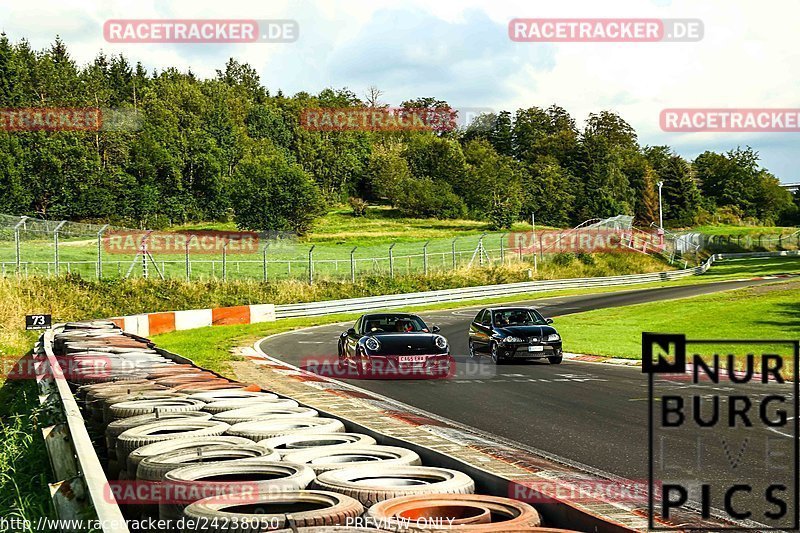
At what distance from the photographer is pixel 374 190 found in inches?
4813

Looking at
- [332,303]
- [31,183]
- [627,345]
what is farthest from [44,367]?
[31,183]

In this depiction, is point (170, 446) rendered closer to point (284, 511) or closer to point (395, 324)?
point (284, 511)

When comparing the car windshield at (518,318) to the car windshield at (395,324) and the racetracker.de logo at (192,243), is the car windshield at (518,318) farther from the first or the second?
the racetracker.de logo at (192,243)

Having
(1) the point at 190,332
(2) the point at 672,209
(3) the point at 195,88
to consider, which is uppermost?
(3) the point at 195,88

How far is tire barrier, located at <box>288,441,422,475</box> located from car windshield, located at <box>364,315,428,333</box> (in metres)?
12.8

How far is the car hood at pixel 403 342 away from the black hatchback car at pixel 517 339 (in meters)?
2.74

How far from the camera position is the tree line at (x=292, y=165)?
3585 inches

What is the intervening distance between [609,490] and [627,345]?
18.4 meters

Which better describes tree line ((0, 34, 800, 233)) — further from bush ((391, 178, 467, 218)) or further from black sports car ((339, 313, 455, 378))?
black sports car ((339, 313, 455, 378))

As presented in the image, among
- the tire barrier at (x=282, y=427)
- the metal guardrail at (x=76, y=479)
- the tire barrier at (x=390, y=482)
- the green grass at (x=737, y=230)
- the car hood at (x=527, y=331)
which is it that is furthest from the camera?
the green grass at (x=737, y=230)

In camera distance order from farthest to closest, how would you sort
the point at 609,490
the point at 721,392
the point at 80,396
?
the point at 721,392
the point at 80,396
the point at 609,490

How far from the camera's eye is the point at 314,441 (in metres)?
6.89

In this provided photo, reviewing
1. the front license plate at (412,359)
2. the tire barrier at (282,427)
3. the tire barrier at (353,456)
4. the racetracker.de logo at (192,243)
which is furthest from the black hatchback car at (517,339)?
the racetracker.de logo at (192,243)

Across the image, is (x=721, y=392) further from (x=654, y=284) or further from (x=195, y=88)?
(x=195, y=88)
